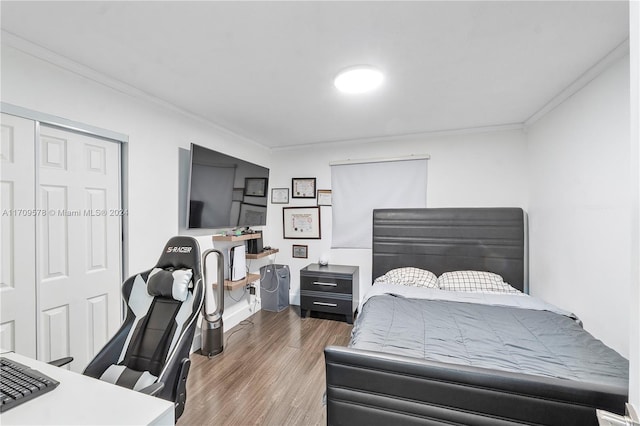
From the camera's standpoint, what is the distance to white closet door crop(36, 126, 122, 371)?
167 cm

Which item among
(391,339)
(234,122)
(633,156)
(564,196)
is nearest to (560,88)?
(564,196)

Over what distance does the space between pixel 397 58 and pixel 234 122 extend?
1.91 metres

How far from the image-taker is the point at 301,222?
157 inches

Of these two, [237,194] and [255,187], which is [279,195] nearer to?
[255,187]

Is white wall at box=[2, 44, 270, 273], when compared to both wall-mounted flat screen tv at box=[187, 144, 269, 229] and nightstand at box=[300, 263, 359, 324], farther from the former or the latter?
nightstand at box=[300, 263, 359, 324]

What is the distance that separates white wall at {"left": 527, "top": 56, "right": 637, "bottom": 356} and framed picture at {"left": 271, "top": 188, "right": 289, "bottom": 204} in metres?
3.11

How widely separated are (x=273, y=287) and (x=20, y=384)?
9.68 feet

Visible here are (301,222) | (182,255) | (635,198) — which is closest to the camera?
(635,198)

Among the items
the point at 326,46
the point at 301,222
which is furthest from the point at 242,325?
the point at 326,46

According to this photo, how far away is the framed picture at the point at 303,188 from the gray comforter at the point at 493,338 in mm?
2016

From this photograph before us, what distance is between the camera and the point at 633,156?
0.72 m

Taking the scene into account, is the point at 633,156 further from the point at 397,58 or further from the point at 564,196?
the point at 564,196

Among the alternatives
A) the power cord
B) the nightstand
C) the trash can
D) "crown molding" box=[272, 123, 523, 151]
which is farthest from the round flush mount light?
the power cord

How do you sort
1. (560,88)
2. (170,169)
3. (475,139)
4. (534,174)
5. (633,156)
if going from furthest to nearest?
(475,139) → (534,174) → (170,169) → (560,88) → (633,156)
